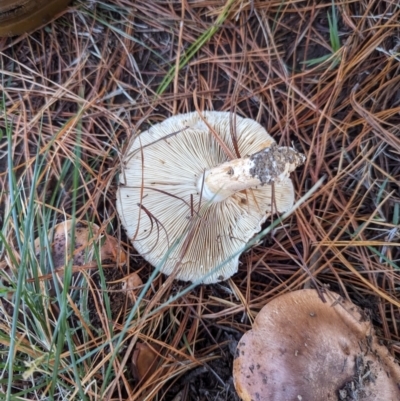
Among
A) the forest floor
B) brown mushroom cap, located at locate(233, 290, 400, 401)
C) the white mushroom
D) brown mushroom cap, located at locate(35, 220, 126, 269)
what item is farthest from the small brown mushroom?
brown mushroom cap, located at locate(233, 290, 400, 401)

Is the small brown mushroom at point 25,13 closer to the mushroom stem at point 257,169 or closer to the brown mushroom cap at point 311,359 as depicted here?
the mushroom stem at point 257,169

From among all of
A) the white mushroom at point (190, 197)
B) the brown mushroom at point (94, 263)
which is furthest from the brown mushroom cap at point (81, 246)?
the white mushroom at point (190, 197)

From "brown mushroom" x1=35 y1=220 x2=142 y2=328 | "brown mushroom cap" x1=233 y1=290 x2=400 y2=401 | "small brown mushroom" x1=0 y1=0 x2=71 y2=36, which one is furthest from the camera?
"small brown mushroom" x1=0 y1=0 x2=71 y2=36

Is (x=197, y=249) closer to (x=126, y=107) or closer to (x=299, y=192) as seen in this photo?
(x=299, y=192)

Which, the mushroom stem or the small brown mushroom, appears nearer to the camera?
the mushroom stem

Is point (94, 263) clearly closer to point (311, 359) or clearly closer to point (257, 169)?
point (257, 169)

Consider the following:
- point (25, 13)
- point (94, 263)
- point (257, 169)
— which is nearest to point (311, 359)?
point (257, 169)

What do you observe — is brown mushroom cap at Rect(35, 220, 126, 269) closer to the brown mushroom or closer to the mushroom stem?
the brown mushroom
